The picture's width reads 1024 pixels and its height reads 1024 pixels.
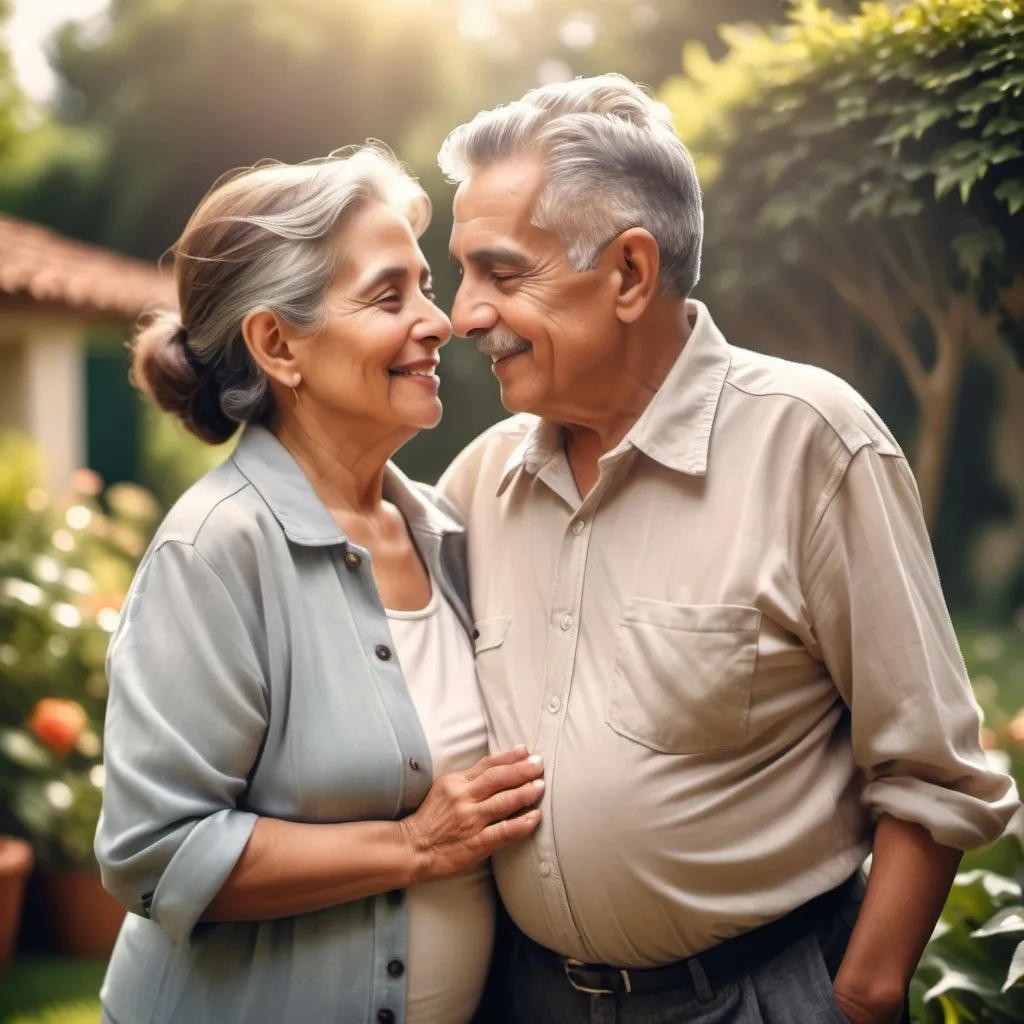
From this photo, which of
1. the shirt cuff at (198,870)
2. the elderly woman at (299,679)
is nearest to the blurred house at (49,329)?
the elderly woman at (299,679)

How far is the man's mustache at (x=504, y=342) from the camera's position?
7.33ft

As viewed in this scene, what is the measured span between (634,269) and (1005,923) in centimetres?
163

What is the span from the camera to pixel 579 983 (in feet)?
6.95

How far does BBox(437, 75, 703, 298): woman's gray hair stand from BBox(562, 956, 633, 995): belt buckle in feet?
4.11

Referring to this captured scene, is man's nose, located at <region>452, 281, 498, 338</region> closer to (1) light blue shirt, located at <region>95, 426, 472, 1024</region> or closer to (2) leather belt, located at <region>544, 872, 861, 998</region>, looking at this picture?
(1) light blue shirt, located at <region>95, 426, 472, 1024</region>

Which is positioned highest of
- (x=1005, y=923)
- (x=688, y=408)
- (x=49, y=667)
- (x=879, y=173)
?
(x=879, y=173)

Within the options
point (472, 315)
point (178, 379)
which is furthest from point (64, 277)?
point (472, 315)

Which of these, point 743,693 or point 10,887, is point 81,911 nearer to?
point 10,887

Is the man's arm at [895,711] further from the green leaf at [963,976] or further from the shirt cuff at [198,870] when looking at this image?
the shirt cuff at [198,870]

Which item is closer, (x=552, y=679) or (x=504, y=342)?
(x=552, y=679)

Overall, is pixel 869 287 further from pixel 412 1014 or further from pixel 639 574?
pixel 412 1014

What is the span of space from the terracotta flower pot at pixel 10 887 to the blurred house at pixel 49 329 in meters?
4.15

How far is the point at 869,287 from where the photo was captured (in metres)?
3.95

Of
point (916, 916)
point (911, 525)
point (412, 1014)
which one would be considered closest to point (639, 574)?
point (911, 525)
